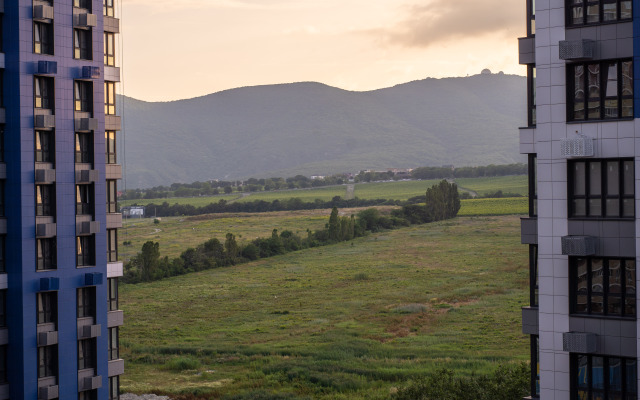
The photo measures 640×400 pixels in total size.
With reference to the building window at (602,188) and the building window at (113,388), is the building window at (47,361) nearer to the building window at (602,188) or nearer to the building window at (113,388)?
the building window at (113,388)

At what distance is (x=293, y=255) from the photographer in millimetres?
139125

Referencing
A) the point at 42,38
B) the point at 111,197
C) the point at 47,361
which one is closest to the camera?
the point at 47,361

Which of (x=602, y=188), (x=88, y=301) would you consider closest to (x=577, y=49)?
(x=602, y=188)

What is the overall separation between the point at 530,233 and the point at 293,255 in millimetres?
115622

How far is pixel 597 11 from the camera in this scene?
2250cm

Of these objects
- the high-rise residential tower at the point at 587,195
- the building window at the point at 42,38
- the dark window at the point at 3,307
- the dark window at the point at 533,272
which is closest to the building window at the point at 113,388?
the dark window at the point at 3,307

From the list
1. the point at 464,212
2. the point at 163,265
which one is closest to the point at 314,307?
the point at 163,265

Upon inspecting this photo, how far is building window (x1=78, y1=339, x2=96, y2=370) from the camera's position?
38175 mm

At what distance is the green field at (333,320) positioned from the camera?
208 ft

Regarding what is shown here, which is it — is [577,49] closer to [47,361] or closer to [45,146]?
[45,146]

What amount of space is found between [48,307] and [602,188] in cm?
2492

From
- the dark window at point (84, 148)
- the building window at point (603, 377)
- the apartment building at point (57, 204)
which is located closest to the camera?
the building window at point (603, 377)

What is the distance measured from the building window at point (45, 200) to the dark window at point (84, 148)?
202 cm

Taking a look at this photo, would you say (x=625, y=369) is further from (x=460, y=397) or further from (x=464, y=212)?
(x=464, y=212)
